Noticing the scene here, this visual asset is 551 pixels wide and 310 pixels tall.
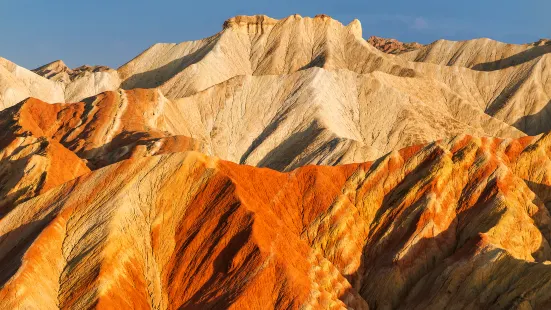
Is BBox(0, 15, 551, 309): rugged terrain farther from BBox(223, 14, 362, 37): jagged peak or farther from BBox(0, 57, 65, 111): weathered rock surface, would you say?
BBox(223, 14, 362, 37): jagged peak

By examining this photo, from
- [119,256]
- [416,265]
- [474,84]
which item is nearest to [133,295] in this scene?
[119,256]

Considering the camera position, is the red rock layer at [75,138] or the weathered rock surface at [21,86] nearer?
the red rock layer at [75,138]

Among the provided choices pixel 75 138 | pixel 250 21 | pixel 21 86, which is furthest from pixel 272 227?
pixel 250 21

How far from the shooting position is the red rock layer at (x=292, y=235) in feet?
182

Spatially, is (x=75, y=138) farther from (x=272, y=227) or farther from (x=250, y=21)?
(x=250, y=21)

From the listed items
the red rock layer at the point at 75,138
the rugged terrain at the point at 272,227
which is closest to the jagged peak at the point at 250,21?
the red rock layer at the point at 75,138

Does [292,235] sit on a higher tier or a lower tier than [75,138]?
lower

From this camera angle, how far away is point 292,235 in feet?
207

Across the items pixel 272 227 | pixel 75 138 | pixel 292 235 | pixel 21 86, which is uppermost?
pixel 21 86

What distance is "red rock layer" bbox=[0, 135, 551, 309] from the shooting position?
55.4 m

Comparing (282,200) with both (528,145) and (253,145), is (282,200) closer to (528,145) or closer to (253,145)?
(528,145)

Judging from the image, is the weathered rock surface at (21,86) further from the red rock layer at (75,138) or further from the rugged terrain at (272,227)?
the rugged terrain at (272,227)

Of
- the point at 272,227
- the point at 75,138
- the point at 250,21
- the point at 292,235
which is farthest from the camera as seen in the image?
the point at 250,21

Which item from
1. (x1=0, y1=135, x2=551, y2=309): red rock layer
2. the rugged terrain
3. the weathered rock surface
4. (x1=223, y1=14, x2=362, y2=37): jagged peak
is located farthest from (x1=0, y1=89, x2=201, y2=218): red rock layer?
(x1=223, y1=14, x2=362, y2=37): jagged peak
